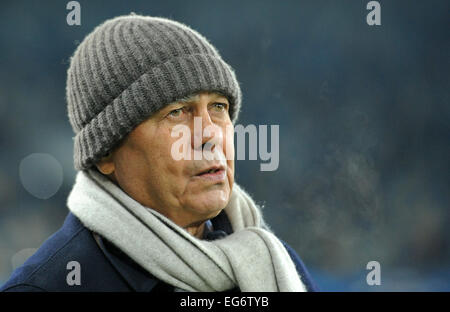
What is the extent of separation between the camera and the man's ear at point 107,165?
1.50 meters

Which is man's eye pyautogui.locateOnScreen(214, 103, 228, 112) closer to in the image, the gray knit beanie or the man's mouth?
the gray knit beanie

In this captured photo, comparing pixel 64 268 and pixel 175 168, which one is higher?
pixel 175 168

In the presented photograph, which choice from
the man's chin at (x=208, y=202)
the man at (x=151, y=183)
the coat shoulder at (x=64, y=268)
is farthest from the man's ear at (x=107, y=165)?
the man's chin at (x=208, y=202)

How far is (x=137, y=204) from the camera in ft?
4.61

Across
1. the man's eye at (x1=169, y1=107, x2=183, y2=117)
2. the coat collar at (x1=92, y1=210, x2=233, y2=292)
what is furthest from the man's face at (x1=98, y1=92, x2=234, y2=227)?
the coat collar at (x1=92, y1=210, x2=233, y2=292)

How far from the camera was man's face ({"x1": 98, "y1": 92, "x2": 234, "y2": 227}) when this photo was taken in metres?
1.40

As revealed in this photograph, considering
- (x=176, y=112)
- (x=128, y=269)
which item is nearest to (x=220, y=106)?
(x=176, y=112)

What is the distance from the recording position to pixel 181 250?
1341 millimetres

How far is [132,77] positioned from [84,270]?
21.2 inches

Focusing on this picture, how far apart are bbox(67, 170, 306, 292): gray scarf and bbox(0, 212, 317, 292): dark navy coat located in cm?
4

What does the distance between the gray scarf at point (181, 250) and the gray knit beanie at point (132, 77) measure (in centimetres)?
17

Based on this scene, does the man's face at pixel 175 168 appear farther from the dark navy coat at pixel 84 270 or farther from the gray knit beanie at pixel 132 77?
the dark navy coat at pixel 84 270

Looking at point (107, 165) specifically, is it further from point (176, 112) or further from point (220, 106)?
point (220, 106)
